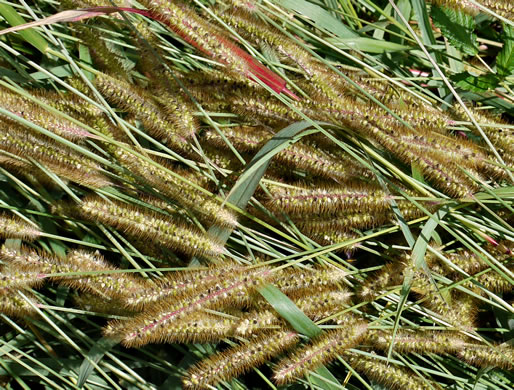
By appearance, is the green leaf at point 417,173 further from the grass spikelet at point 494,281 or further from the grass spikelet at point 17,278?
the grass spikelet at point 17,278

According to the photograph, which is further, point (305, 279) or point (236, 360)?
point (305, 279)

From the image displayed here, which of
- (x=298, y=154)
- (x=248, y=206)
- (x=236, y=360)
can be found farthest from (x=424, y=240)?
(x=236, y=360)

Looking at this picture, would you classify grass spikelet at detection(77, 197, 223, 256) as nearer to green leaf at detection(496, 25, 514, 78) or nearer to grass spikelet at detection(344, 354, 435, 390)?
grass spikelet at detection(344, 354, 435, 390)

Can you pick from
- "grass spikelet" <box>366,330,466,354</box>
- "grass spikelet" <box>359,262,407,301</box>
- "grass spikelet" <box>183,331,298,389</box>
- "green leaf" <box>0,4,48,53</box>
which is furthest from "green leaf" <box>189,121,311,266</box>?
"green leaf" <box>0,4,48,53</box>

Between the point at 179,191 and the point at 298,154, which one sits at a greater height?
the point at 298,154

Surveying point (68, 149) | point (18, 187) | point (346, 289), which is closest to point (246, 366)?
point (346, 289)

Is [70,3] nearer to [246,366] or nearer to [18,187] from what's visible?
[18,187]

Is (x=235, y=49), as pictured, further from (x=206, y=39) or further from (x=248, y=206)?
(x=248, y=206)
